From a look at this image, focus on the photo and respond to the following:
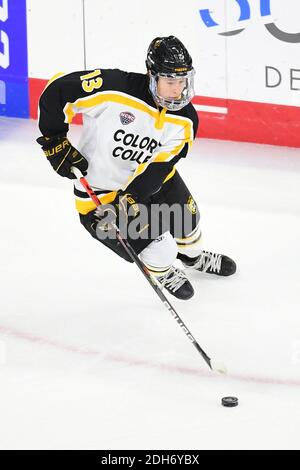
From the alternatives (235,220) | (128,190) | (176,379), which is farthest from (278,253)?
(176,379)

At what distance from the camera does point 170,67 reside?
13.0ft

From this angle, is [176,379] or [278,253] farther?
[278,253]

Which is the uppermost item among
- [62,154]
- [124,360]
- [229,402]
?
[62,154]

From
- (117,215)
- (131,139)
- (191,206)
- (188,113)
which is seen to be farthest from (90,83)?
(191,206)

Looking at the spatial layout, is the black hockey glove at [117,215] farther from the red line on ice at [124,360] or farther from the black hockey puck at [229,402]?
the black hockey puck at [229,402]

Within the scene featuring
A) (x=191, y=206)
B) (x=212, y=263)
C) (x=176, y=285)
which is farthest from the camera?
(x=212, y=263)

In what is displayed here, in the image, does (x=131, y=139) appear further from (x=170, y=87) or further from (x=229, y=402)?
(x=229, y=402)

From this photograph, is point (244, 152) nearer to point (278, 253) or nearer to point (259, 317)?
point (278, 253)

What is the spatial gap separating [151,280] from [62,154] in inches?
21.9

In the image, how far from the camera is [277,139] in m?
5.98

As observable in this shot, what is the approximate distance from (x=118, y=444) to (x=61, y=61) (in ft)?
11.0

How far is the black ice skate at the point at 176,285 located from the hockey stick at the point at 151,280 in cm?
26

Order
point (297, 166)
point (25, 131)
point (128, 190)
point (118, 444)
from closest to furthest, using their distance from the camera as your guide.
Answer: point (118, 444)
point (128, 190)
point (297, 166)
point (25, 131)

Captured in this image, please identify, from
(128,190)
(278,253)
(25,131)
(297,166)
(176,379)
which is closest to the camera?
(176,379)
